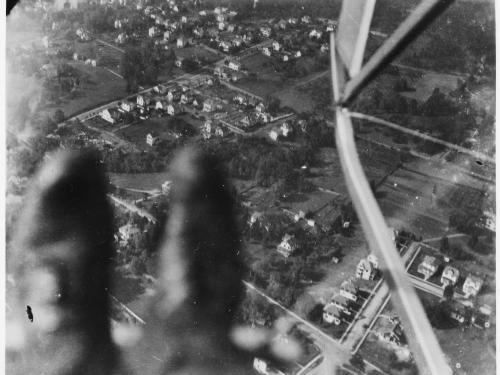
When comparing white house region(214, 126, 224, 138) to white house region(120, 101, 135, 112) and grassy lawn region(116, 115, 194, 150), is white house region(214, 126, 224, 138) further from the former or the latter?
white house region(120, 101, 135, 112)

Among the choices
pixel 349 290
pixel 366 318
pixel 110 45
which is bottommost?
pixel 366 318

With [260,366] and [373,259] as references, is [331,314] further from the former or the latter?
[260,366]

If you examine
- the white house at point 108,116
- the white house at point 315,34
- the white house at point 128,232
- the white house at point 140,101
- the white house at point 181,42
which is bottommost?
the white house at point 128,232

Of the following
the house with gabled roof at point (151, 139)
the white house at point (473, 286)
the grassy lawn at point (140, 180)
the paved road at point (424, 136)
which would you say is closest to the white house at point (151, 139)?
the house with gabled roof at point (151, 139)

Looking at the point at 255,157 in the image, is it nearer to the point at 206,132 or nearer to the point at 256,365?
the point at 206,132

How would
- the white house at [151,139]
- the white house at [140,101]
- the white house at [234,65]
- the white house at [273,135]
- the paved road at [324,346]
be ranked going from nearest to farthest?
the paved road at [324,346]
the white house at [151,139]
the white house at [273,135]
the white house at [140,101]
the white house at [234,65]

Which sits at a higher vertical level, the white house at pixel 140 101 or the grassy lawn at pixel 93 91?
the grassy lawn at pixel 93 91

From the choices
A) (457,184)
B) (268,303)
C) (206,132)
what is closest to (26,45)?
(206,132)

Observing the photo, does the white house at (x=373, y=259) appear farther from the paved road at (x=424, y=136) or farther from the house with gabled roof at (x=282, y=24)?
the house with gabled roof at (x=282, y=24)

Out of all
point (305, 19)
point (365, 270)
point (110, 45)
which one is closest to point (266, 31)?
point (305, 19)
